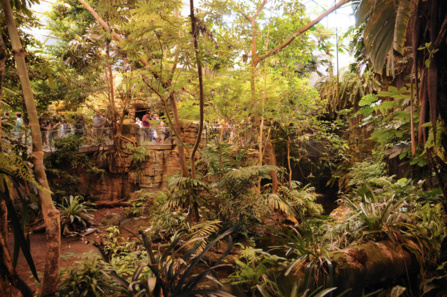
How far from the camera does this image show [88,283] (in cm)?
251

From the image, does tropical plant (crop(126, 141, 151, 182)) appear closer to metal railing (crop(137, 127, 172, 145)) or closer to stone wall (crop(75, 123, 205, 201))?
stone wall (crop(75, 123, 205, 201))

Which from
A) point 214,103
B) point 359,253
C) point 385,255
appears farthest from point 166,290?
point 214,103

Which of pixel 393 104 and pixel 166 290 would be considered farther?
pixel 393 104

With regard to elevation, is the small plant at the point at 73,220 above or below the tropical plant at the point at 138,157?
below

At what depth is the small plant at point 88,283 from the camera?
2451mm

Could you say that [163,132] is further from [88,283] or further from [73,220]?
[88,283]

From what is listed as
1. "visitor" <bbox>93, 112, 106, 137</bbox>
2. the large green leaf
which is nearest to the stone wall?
"visitor" <bbox>93, 112, 106, 137</bbox>

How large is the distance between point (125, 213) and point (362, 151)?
7.41 meters

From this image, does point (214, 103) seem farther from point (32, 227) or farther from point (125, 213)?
point (32, 227)

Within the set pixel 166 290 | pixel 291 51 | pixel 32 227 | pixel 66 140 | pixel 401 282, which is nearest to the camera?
pixel 166 290

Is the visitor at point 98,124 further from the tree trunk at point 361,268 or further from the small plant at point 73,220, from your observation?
the tree trunk at point 361,268

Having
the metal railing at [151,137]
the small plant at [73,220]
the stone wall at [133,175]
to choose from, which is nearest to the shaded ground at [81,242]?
the small plant at [73,220]

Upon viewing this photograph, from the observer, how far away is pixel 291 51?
7836mm

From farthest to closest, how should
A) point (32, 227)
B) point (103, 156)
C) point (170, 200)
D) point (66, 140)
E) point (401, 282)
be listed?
point (103, 156) → point (66, 140) → point (32, 227) → point (170, 200) → point (401, 282)
